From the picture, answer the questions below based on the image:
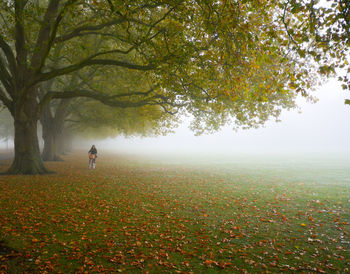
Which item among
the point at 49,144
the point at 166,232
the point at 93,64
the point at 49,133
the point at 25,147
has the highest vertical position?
the point at 93,64

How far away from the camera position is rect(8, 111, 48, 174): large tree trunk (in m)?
15.9

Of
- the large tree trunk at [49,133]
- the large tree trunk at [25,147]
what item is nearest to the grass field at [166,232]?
the large tree trunk at [25,147]

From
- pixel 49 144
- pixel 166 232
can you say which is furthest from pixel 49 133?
pixel 166 232

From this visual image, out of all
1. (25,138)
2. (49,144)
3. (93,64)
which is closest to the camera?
(93,64)

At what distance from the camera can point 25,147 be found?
16.1 m

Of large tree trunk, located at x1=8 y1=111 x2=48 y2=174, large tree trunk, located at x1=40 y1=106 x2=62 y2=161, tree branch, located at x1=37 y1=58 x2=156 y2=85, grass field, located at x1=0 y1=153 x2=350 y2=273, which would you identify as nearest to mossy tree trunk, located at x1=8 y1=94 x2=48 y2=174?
large tree trunk, located at x1=8 y1=111 x2=48 y2=174

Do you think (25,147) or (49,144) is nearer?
(25,147)

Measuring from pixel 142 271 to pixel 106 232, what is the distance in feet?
7.83

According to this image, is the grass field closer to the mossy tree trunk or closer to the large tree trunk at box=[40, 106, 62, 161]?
the mossy tree trunk

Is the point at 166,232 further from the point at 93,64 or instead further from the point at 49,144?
the point at 49,144

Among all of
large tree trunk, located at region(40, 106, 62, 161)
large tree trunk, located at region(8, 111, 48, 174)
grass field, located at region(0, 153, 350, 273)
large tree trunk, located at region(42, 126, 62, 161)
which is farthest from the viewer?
large tree trunk, located at region(42, 126, 62, 161)

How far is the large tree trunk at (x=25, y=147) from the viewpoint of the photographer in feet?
52.1

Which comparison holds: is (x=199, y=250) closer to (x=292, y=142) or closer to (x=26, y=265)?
(x=26, y=265)

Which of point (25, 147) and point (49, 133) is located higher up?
point (49, 133)
